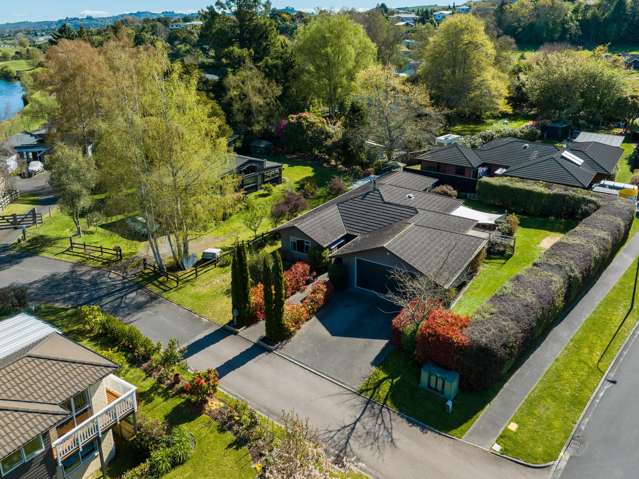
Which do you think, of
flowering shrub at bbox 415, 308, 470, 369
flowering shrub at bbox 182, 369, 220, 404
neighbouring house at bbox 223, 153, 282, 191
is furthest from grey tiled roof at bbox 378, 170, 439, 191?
flowering shrub at bbox 182, 369, 220, 404

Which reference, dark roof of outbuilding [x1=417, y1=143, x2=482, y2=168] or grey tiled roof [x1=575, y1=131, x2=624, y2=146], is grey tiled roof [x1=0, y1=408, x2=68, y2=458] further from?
grey tiled roof [x1=575, y1=131, x2=624, y2=146]

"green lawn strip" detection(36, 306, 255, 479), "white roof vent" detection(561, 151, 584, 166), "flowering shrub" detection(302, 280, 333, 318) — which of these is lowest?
"green lawn strip" detection(36, 306, 255, 479)

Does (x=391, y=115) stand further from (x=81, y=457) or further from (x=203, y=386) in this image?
(x=81, y=457)

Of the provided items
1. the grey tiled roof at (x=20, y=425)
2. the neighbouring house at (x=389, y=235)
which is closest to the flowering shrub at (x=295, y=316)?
the neighbouring house at (x=389, y=235)

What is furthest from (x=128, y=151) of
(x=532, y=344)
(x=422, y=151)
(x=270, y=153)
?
(x=422, y=151)

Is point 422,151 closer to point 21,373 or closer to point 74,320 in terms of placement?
point 74,320

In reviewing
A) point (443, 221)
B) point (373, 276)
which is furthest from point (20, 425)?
point (443, 221)
